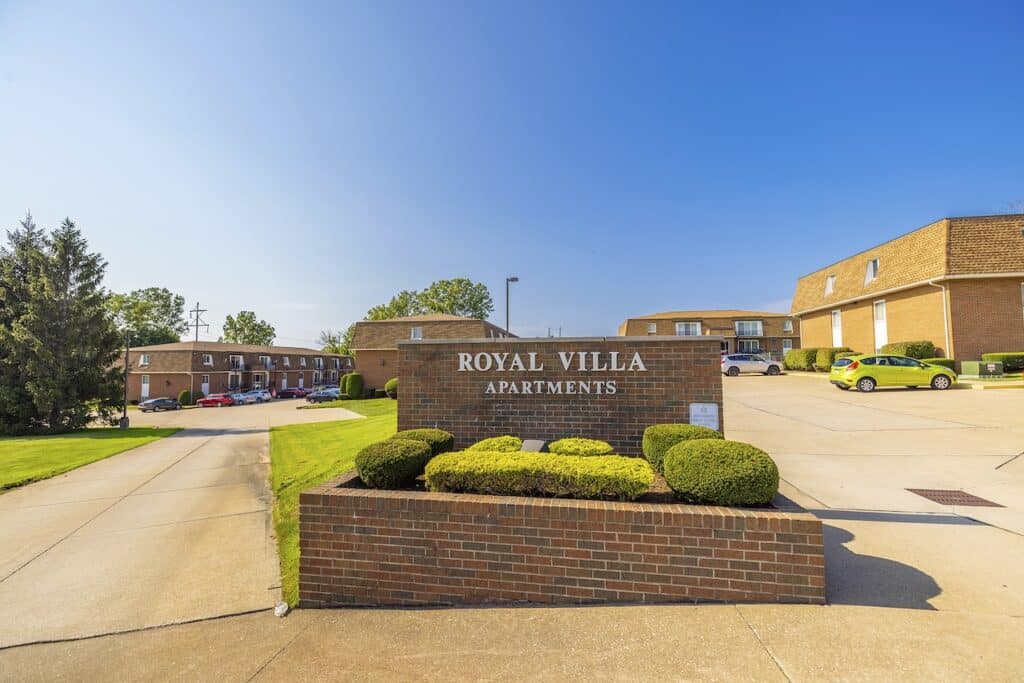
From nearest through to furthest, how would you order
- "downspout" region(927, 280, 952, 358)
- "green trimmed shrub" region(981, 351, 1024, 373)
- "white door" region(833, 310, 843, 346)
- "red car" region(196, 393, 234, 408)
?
"green trimmed shrub" region(981, 351, 1024, 373), "downspout" region(927, 280, 952, 358), "white door" region(833, 310, 843, 346), "red car" region(196, 393, 234, 408)

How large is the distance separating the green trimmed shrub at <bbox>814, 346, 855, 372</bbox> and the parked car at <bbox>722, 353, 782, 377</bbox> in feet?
7.59

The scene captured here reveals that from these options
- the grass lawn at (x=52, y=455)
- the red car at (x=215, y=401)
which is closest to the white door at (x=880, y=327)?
the grass lawn at (x=52, y=455)

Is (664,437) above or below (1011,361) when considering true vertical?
below

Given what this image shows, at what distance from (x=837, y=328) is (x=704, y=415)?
31949mm

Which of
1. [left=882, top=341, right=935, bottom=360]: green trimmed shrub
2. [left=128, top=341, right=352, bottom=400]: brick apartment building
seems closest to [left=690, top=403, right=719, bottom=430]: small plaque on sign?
[left=882, top=341, right=935, bottom=360]: green trimmed shrub

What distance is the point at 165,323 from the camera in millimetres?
82438

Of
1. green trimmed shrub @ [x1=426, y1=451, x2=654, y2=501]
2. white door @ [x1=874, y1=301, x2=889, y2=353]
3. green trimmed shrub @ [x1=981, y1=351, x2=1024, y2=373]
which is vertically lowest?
green trimmed shrub @ [x1=426, y1=451, x2=654, y2=501]

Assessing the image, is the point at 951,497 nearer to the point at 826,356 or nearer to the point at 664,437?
the point at 664,437

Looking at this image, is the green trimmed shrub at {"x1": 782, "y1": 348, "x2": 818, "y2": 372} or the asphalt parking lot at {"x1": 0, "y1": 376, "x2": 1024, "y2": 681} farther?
the green trimmed shrub at {"x1": 782, "y1": 348, "x2": 818, "y2": 372}

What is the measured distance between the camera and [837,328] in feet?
105

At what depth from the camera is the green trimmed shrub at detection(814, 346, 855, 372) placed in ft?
93.6

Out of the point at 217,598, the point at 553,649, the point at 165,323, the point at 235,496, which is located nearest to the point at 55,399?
the point at 235,496

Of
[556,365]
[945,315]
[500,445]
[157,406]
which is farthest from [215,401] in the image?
[945,315]

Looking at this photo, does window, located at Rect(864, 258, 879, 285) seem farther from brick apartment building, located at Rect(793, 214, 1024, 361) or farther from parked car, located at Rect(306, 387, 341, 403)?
parked car, located at Rect(306, 387, 341, 403)
